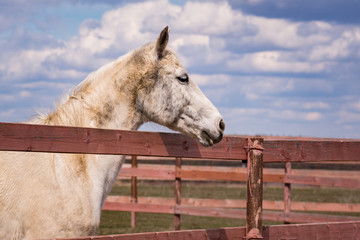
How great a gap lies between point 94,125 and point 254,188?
1.48 metres

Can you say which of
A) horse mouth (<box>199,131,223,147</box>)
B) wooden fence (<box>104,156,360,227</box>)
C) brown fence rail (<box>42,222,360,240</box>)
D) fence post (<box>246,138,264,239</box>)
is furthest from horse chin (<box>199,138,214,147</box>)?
Result: wooden fence (<box>104,156,360,227</box>)

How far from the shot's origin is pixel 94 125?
4.27 meters

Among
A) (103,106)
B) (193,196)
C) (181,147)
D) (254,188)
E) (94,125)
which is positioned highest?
(193,196)

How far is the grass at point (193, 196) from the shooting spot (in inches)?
448

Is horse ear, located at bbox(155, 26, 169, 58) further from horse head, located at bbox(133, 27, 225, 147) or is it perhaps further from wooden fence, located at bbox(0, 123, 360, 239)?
wooden fence, located at bbox(0, 123, 360, 239)

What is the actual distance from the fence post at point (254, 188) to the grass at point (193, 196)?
21.0 ft

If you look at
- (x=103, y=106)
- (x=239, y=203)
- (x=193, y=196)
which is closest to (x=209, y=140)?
(x=103, y=106)

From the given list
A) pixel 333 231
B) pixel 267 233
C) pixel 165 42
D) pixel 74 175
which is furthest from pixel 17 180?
pixel 333 231

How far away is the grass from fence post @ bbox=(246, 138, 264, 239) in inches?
251

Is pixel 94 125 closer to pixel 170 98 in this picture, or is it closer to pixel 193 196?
pixel 170 98

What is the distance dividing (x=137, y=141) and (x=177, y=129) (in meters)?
0.90

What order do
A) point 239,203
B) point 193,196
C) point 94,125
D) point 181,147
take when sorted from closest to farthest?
point 181,147, point 94,125, point 239,203, point 193,196

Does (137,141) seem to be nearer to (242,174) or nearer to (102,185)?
(102,185)

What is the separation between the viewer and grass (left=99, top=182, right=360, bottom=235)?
11.4 metres
